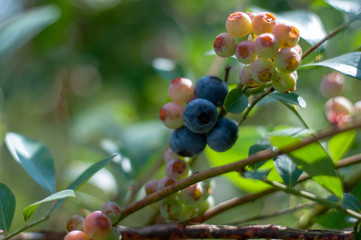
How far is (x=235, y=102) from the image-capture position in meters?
0.72

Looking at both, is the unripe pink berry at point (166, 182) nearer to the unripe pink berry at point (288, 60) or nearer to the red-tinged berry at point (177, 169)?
Answer: the red-tinged berry at point (177, 169)

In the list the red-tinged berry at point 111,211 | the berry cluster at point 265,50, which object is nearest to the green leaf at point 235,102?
the berry cluster at point 265,50

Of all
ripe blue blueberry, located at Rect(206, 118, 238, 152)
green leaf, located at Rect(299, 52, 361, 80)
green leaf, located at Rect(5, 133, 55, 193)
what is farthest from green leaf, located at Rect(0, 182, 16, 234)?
green leaf, located at Rect(299, 52, 361, 80)

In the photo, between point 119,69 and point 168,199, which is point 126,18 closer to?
point 119,69

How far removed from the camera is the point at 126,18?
2.46 meters

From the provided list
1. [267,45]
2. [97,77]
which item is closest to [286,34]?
[267,45]

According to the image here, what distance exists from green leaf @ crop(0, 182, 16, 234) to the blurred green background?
0.79 m

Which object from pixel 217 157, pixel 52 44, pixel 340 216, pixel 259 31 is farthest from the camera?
pixel 52 44

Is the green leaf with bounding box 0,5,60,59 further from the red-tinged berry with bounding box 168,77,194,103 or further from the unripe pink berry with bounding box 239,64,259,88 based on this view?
the unripe pink berry with bounding box 239,64,259,88

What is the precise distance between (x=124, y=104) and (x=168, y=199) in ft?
4.61

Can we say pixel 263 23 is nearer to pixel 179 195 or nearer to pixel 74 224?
pixel 179 195

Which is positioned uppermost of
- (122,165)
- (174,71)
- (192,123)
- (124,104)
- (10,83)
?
(192,123)

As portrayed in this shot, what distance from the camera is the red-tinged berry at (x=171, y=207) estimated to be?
798mm

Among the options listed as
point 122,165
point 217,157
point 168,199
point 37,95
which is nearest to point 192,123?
point 168,199
